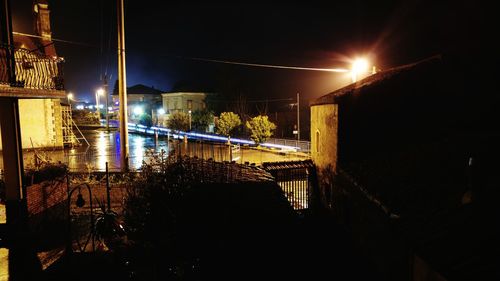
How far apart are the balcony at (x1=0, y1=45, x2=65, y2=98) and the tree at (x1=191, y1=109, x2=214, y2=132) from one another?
36.6 m

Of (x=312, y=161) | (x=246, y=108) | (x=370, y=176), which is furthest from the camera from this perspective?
(x=246, y=108)

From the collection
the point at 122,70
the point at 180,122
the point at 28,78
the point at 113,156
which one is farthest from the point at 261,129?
the point at 28,78

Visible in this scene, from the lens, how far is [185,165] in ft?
28.3

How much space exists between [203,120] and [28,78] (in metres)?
39.5

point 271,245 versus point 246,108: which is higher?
point 246,108

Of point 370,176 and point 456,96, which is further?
point 456,96

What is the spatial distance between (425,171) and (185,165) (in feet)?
20.6

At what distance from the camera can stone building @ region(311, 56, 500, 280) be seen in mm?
5383

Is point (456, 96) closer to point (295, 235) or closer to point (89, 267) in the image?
point (295, 235)

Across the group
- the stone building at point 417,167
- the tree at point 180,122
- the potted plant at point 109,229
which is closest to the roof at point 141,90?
the tree at point 180,122

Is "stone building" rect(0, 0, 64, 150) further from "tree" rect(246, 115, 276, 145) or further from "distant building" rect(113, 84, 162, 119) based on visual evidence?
"distant building" rect(113, 84, 162, 119)

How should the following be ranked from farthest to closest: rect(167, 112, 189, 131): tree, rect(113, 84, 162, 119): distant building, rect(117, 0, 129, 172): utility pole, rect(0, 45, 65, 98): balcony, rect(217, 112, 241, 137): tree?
rect(113, 84, 162, 119): distant building, rect(167, 112, 189, 131): tree, rect(217, 112, 241, 137): tree, rect(117, 0, 129, 172): utility pole, rect(0, 45, 65, 98): balcony

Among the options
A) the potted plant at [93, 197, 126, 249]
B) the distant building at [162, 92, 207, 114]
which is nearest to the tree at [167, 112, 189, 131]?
the distant building at [162, 92, 207, 114]

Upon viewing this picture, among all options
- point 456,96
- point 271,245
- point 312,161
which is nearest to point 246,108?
point 312,161
